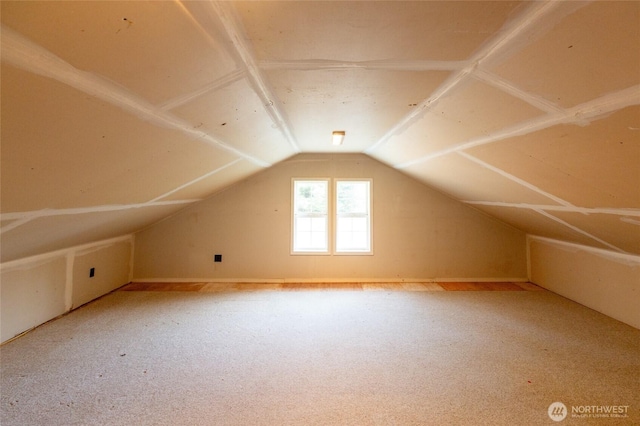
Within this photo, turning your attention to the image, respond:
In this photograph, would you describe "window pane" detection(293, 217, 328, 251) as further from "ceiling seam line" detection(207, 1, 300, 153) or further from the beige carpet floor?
"ceiling seam line" detection(207, 1, 300, 153)

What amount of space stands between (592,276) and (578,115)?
2.95m

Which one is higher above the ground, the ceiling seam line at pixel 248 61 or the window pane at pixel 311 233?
the ceiling seam line at pixel 248 61

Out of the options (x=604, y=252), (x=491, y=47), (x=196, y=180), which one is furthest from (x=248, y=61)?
(x=604, y=252)

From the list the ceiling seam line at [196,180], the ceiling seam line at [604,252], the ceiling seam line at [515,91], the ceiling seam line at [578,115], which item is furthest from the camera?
the ceiling seam line at [196,180]

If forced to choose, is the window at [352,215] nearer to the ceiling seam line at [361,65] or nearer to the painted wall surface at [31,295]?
the ceiling seam line at [361,65]

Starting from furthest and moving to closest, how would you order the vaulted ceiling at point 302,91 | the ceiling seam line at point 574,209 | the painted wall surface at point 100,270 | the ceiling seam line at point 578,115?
the painted wall surface at point 100,270
the ceiling seam line at point 574,209
the ceiling seam line at point 578,115
the vaulted ceiling at point 302,91

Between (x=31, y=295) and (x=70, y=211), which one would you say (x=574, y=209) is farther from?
(x=31, y=295)

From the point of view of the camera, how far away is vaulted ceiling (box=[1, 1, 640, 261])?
36.9 inches

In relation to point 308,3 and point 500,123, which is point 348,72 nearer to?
point 308,3

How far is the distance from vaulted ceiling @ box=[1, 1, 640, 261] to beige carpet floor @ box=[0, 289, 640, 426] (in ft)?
3.25

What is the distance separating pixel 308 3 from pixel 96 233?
3.39 m

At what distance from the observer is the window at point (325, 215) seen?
4395 mm

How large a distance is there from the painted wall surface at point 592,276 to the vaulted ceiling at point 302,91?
575 millimetres

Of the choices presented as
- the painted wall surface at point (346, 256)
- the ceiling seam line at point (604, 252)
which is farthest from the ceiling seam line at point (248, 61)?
the ceiling seam line at point (604, 252)
